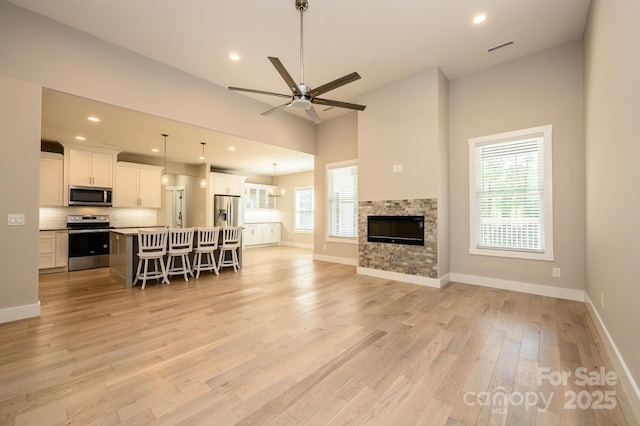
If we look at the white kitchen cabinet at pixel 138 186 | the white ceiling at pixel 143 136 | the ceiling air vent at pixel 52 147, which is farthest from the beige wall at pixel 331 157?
the ceiling air vent at pixel 52 147

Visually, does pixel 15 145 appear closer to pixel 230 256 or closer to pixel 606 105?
pixel 230 256

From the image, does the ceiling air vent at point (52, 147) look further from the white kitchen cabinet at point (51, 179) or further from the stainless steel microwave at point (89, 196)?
the stainless steel microwave at point (89, 196)

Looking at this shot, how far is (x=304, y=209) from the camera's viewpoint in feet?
32.7

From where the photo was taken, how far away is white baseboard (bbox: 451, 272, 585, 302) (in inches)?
144

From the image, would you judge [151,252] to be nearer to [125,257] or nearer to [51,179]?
[125,257]

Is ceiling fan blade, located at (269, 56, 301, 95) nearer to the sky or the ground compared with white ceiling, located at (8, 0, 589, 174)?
nearer to the ground

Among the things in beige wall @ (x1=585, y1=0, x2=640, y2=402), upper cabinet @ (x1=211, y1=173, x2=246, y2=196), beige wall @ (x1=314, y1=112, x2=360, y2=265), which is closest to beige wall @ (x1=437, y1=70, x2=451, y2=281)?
beige wall @ (x1=585, y1=0, x2=640, y2=402)

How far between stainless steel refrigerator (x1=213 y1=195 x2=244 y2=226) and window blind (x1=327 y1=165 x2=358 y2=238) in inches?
153

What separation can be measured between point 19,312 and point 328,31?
5.14m

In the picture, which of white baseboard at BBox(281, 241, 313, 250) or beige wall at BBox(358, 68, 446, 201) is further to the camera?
white baseboard at BBox(281, 241, 313, 250)

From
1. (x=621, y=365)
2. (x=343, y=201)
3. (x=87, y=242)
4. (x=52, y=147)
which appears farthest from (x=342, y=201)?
(x=52, y=147)

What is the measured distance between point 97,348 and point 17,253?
6.03ft

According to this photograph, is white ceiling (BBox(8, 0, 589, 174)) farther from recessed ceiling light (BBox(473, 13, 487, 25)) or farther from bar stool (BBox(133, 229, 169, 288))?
bar stool (BBox(133, 229, 169, 288))

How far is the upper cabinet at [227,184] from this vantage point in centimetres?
850
